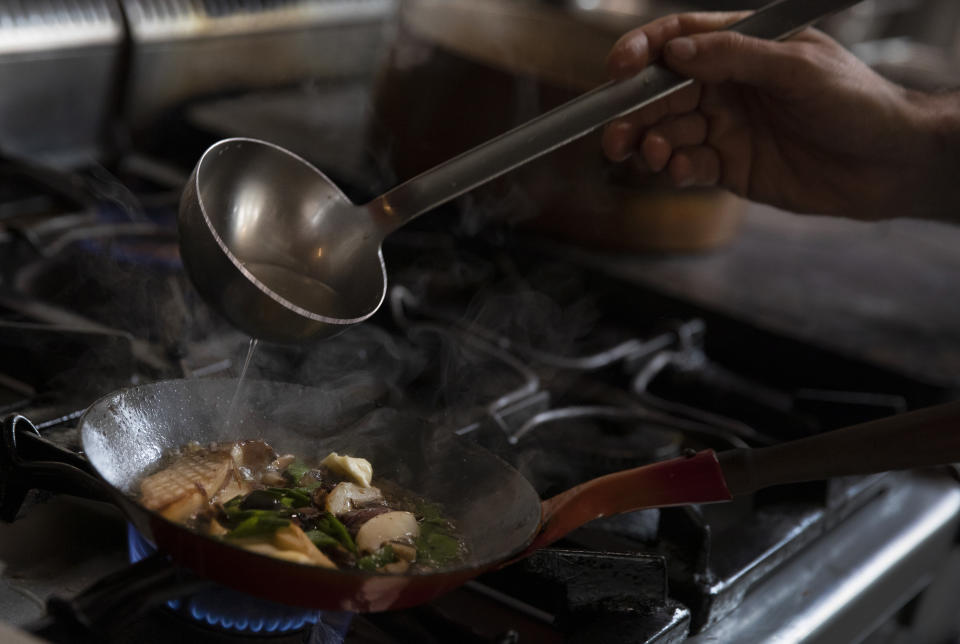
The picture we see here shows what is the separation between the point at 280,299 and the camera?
0.88 m

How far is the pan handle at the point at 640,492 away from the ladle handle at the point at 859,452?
0.01 m

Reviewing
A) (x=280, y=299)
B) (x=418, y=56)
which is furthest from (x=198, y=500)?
(x=418, y=56)

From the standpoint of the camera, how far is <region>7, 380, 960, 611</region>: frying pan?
0.68 meters

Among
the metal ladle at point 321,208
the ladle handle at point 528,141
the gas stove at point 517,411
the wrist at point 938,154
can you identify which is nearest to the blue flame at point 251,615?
the gas stove at point 517,411

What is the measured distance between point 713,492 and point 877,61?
7.54ft

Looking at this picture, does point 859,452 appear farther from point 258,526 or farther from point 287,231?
point 287,231

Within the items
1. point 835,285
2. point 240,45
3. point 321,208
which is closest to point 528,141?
point 321,208

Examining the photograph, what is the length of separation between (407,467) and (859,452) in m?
0.40

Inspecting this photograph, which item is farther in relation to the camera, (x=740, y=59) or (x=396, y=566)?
(x=740, y=59)

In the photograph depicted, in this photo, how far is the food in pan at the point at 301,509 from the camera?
2.44 feet

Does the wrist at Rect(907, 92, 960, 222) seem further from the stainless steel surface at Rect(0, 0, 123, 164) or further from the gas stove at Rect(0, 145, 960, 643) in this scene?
the stainless steel surface at Rect(0, 0, 123, 164)

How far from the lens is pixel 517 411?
1.11 metres

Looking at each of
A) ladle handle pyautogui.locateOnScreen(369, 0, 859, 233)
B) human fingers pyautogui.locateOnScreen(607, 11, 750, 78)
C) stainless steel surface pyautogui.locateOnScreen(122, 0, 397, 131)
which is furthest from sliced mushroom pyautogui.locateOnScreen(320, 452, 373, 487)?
stainless steel surface pyautogui.locateOnScreen(122, 0, 397, 131)

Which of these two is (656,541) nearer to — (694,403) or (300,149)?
(694,403)
